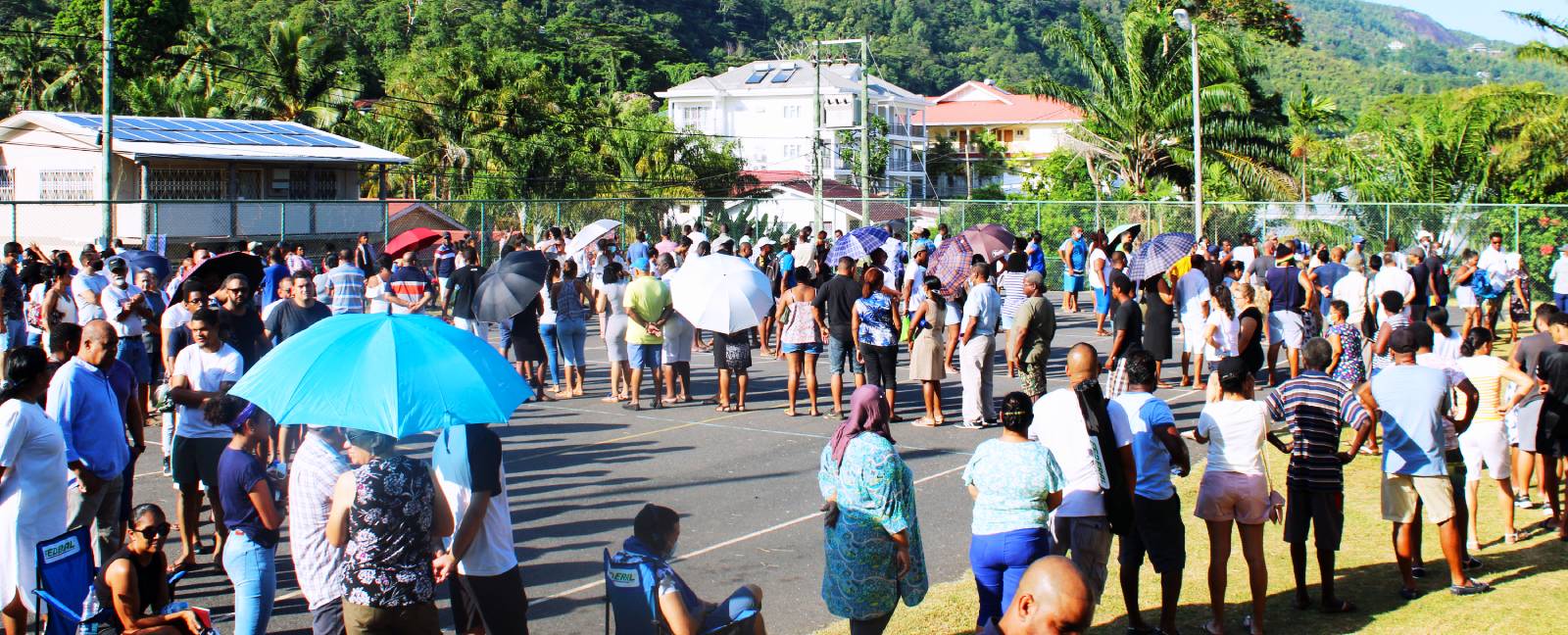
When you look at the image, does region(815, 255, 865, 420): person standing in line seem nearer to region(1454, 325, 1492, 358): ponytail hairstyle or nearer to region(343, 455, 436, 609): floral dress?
region(1454, 325, 1492, 358): ponytail hairstyle

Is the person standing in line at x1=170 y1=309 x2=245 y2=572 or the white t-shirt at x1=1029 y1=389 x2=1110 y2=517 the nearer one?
the white t-shirt at x1=1029 y1=389 x2=1110 y2=517

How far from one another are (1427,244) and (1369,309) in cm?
577

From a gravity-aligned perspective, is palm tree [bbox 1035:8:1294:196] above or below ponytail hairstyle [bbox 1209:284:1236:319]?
above

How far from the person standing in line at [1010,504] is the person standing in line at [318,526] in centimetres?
289

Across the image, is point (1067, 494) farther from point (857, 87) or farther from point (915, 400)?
point (857, 87)

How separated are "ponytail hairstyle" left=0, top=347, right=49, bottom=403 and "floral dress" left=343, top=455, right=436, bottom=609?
2.18 metres

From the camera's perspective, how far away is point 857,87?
257 ft

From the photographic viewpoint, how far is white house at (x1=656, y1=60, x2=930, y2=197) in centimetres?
7819

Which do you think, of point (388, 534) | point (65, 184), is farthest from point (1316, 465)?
point (65, 184)

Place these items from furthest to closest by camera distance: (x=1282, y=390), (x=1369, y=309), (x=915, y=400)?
(x=1369, y=309)
(x=915, y=400)
(x=1282, y=390)

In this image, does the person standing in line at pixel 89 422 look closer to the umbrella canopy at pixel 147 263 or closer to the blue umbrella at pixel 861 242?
the umbrella canopy at pixel 147 263

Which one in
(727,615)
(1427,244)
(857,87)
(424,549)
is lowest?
(727,615)

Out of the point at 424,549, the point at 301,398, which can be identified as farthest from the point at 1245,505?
the point at 301,398

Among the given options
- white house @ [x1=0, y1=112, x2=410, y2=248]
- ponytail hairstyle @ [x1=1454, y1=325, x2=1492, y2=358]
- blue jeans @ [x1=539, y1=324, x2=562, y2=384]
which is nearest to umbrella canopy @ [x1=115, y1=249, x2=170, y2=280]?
blue jeans @ [x1=539, y1=324, x2=562, y2=384]
